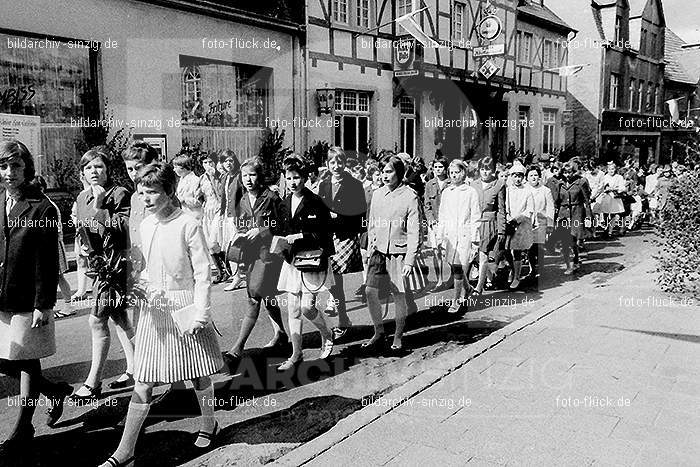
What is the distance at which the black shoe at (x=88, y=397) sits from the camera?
463 centimetres

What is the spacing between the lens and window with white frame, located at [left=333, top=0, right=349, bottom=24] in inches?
680

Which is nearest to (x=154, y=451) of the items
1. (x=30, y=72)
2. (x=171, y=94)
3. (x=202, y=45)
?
(x=30, y=72)

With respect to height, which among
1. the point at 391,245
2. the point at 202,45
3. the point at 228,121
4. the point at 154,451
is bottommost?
the point at 154,451

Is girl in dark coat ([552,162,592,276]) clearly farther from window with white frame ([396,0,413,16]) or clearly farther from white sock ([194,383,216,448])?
window with white frame ([396,0,413,16])

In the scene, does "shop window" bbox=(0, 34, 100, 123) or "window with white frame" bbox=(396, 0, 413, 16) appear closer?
"shop window" bbox=(0, 34, 100, 123)

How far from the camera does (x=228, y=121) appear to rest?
1502cm

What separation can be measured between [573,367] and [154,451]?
11.3ft

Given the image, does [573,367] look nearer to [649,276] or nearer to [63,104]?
[649,276]

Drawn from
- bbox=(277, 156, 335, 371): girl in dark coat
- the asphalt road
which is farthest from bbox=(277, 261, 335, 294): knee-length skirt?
the asphalt road

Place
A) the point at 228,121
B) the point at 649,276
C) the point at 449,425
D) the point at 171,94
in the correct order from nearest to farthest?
the point at 449,425
the point at 649,276
the point at 171,94
the point at 228,121

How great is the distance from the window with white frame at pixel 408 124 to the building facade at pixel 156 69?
4.91m

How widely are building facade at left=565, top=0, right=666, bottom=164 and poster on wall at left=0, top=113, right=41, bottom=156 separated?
25843mm

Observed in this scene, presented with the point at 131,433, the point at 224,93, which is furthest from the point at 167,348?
the point at 224,93

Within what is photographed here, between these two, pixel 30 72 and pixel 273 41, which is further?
pixel 273 41
